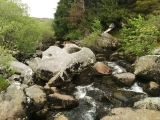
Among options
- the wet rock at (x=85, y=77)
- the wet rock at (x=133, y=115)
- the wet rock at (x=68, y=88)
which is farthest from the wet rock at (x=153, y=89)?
the wet rock at (x=68, y=88)

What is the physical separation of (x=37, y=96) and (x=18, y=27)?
54.3ft

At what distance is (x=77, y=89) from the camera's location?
19.7 metres

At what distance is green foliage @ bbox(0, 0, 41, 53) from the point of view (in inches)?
1095

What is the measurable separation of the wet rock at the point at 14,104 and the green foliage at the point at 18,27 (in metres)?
14.1

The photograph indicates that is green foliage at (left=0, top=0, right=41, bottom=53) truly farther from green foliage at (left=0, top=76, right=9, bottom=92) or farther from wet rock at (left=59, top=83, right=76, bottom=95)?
green foliage at (left=0, top=76, right=9, bottom=92)

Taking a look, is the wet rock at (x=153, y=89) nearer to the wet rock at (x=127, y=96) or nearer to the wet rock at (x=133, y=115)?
the wet rock at (x=127, y=96)

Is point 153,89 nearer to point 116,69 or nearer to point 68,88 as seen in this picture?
point 116,69

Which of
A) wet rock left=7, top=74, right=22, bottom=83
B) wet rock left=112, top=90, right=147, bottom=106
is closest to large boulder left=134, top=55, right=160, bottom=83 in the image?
wet rock left=112, top=90, right=147, bottom=106

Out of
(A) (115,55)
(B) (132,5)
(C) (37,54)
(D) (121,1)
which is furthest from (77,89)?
(D) (121,1)

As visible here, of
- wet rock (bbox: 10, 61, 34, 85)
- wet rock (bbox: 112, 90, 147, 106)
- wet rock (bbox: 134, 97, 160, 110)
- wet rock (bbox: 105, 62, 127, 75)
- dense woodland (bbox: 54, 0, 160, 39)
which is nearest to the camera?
wet rock (bbox: 134, 97, 160, 110)

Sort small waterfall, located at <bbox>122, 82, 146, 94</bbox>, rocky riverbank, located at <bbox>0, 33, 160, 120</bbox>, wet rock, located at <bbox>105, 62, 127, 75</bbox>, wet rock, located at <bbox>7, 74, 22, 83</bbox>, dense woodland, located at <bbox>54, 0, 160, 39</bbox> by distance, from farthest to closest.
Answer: dense woodland, located at <bbox>54, 0, 160, 39</bbox>, wet rock, located at <bbox>105, 62, 127, 75</bbox>, small waterfall, located at <bbox>122, 82, 146, 94</bbox>, wet rock, located at <bbox>7, 74, 22, 83</bbox>, rocky riverbank, located at <bbox>0, 33, 160, 120</bbox>

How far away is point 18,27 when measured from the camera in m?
28.7

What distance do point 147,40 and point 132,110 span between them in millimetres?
12857

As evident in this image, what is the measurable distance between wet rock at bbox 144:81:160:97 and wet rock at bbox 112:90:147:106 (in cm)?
80
